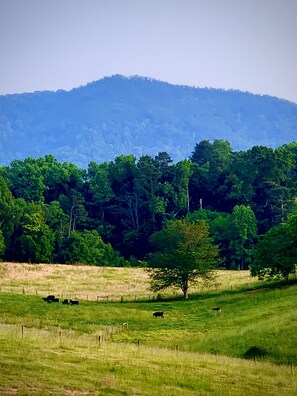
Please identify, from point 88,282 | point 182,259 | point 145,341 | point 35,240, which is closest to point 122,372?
point 145,341

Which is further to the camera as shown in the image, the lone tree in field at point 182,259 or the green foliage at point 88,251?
the green foliage at point 88,251

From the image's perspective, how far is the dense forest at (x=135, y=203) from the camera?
131 metres

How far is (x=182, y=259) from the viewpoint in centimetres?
8488

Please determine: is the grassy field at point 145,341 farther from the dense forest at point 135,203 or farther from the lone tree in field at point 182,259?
the dense forest at point 135,203

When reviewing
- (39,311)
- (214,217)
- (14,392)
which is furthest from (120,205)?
(14,392)

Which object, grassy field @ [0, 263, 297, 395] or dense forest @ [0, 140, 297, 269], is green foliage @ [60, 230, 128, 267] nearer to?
dense forest @ [0, 140, 297, 269]

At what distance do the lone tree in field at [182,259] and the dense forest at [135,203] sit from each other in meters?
40.9

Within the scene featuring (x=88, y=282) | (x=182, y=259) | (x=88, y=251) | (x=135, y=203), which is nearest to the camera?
(x=182, y=259)

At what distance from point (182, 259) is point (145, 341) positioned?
31.5 metres

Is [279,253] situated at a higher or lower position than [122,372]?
higher

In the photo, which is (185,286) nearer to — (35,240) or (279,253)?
(279,253)

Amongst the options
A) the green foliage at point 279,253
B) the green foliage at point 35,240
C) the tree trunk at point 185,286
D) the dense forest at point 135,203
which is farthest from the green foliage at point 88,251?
the green foliage at point 279,253

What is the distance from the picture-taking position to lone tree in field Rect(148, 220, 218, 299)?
3327 inches

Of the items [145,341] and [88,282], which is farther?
[88,282]
